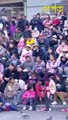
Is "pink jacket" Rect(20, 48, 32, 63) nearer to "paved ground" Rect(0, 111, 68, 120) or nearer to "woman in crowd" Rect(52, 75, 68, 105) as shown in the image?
"woman in crowd" Rect(52, 75, 68, 105)

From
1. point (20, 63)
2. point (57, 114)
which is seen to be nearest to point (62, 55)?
point (20, 63)

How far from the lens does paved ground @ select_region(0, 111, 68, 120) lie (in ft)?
63.2

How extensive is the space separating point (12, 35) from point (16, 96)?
5.58 m

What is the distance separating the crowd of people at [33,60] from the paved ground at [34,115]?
0.44 meters

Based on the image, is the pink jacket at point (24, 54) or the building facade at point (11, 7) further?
the building facade at point (11, 7)

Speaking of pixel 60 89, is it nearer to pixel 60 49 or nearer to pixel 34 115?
pixel 34 115

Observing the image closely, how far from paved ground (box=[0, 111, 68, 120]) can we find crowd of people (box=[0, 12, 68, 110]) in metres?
0.44

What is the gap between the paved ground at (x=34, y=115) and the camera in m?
19.2

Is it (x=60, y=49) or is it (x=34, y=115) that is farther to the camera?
(x=60, y=49)

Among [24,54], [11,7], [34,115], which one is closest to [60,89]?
[34,115]

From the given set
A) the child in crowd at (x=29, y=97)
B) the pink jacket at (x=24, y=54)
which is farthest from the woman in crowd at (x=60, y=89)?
the pink jacket at (x=24, y=54)

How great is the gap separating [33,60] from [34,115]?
3.75 meters

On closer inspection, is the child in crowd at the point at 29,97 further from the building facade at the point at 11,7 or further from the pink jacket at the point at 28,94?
the building facade at the point at 11,7

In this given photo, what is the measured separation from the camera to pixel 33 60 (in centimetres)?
2280
